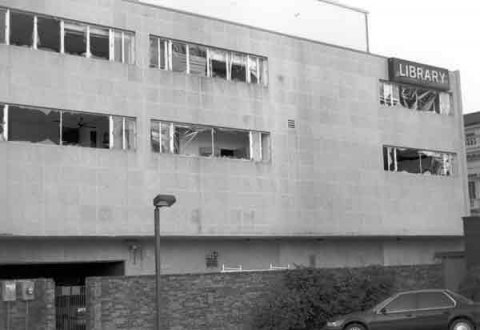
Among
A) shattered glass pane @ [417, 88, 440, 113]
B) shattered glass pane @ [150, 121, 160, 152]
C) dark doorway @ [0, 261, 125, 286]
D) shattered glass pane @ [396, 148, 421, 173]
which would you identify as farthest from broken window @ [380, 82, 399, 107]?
dark doorway @ [0, 261, 125, 286]

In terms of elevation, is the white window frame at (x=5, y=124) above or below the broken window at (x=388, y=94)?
below

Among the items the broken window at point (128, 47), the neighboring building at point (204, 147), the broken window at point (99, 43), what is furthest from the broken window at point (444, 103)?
the broken window at point (99, 43)

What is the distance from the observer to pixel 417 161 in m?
36.6

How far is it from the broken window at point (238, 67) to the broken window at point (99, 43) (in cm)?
559

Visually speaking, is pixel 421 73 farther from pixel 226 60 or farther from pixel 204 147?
pixel 204 147

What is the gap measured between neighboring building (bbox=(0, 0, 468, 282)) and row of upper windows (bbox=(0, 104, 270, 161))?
51mm

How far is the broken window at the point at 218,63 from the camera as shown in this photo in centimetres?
2986

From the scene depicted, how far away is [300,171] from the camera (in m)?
31.2

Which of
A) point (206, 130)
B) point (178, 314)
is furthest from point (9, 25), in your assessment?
point (178, 314)

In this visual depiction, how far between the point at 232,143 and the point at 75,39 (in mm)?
7685

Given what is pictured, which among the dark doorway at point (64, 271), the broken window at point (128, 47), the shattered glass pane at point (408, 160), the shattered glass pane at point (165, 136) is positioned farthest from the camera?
the shattered glass pane at point (408, 160)

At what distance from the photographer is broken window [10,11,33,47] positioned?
25.1 m

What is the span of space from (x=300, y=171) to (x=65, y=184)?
10430mm

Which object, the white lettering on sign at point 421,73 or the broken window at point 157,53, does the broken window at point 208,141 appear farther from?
the white lettering on sign at point 421,73
